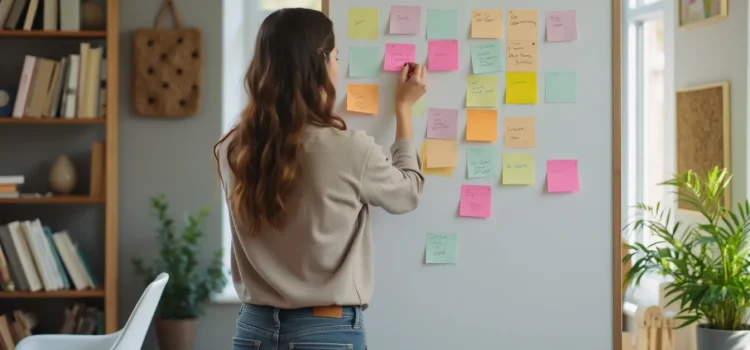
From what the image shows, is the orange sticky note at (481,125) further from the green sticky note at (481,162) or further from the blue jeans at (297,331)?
the blue jeans at (297,331)

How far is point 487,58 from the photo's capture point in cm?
242

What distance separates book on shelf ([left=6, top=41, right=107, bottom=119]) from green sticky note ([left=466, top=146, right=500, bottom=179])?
2.35 m

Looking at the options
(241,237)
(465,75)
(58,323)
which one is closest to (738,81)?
(465,75)

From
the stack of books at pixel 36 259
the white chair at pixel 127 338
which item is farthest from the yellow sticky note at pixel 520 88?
the stack of books at pixel 36 259

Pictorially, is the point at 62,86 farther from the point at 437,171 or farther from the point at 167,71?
the point at 437,171

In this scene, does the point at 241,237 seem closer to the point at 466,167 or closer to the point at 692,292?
the point at 466,167

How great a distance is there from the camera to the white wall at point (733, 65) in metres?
4.16

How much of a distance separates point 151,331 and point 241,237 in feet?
9.52

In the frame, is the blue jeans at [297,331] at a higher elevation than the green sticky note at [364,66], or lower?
lower

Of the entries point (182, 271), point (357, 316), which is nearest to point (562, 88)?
point (357, 316)

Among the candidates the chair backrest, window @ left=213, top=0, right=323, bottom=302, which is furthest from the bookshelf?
the chair backrest

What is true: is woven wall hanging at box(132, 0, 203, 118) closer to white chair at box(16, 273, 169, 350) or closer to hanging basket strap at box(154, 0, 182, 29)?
hanging basket strap at box(154, 0, 182, 29)

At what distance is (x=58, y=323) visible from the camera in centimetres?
448

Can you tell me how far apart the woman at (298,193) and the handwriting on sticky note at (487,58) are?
0.60 metres
